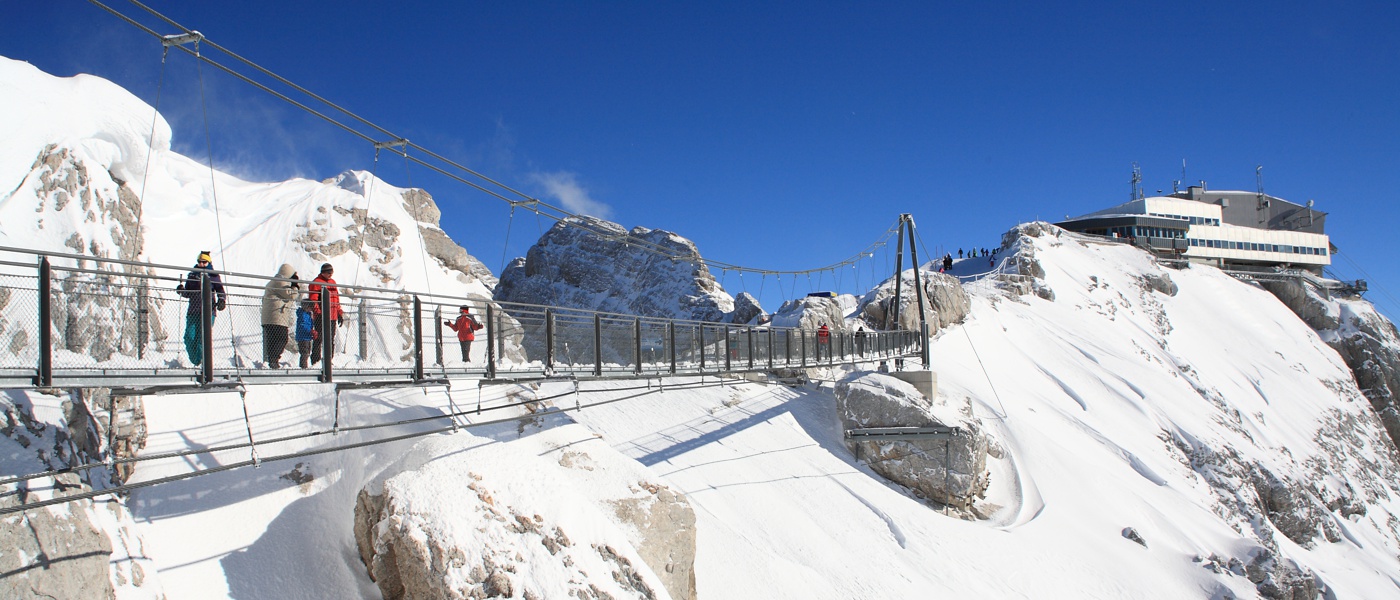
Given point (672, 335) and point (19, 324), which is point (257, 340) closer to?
point (19, 324)

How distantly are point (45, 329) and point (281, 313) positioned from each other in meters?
2.41

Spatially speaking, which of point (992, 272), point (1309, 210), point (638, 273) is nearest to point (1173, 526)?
point (992, 272)

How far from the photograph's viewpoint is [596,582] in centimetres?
775

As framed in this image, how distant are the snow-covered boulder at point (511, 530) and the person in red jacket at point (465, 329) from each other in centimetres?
125

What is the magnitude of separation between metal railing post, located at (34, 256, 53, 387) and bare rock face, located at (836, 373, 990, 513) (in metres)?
14.5

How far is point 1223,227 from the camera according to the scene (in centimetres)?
6250

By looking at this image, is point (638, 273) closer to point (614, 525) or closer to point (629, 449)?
point (629, 449)

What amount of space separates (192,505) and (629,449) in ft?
22.6

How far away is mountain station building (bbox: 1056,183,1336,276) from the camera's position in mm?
59656

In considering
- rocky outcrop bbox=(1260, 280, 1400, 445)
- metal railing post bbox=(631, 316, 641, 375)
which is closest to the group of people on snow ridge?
metal railing post bbox=(631, 316, 641, 375)

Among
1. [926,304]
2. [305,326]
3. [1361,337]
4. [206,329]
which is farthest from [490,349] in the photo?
[1361,337]

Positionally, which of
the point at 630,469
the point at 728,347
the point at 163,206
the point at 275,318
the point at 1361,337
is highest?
the point at 163,206

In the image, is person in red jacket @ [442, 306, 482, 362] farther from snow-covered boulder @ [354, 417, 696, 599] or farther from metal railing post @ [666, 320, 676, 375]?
metal railing post @ [666, 320, 676, 375]

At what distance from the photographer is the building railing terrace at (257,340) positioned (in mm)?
6098
